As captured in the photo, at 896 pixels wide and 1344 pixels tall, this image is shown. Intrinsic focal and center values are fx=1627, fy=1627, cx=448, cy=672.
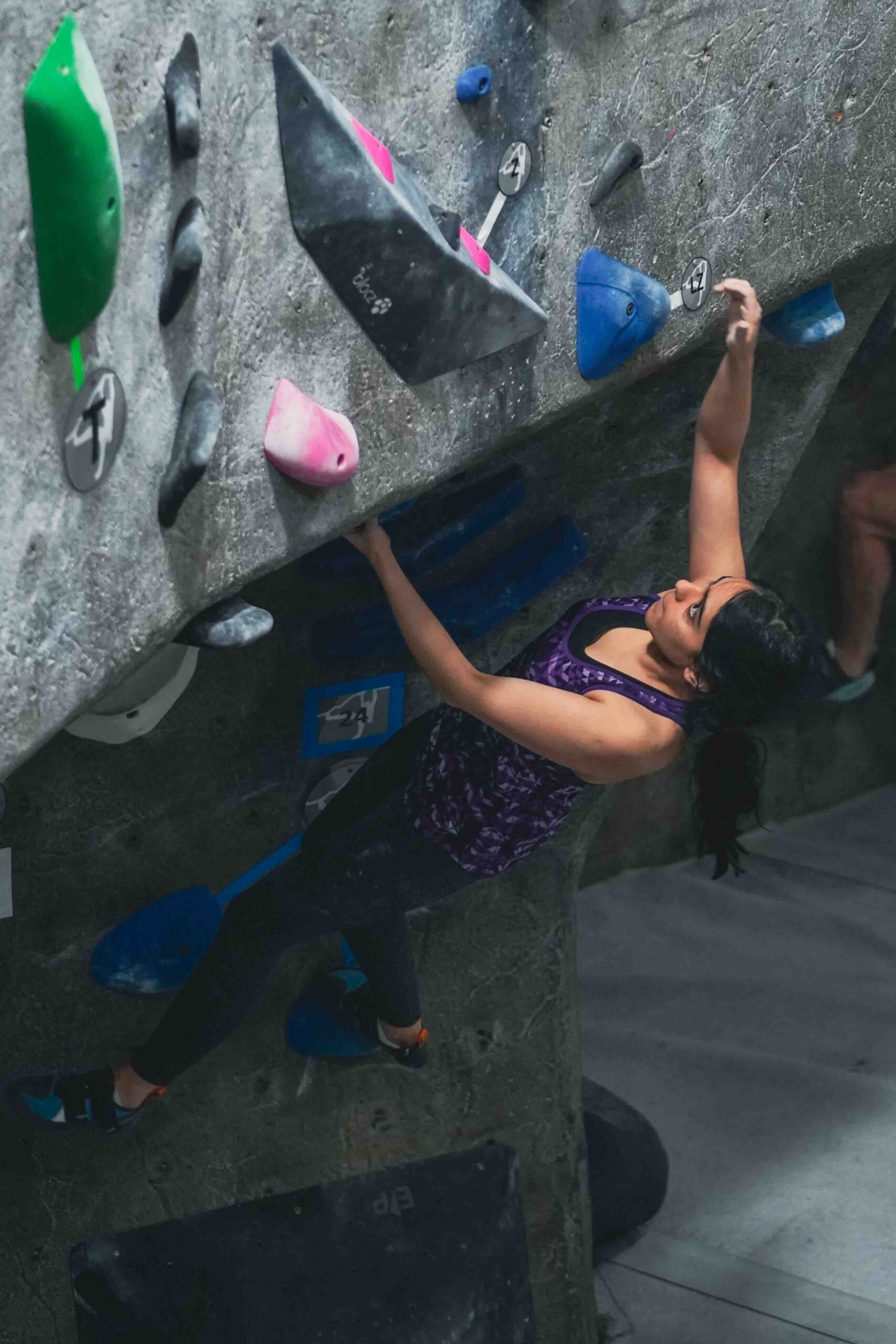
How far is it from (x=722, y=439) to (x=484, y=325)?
0.56 metres

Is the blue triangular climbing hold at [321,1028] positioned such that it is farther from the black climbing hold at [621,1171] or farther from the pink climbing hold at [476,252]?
the pink climbing hold at [476,252]

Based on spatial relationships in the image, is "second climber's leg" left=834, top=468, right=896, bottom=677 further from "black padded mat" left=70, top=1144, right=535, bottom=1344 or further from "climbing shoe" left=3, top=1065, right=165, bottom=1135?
"climbing shoe" left=3, top=1065, right=165, bottom=1135

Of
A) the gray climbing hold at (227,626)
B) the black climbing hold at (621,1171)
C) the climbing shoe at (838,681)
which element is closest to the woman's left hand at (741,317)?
the gray climbing hold at (227,626)

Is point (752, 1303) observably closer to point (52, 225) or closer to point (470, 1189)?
point (470, 1189)

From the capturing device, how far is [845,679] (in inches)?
186

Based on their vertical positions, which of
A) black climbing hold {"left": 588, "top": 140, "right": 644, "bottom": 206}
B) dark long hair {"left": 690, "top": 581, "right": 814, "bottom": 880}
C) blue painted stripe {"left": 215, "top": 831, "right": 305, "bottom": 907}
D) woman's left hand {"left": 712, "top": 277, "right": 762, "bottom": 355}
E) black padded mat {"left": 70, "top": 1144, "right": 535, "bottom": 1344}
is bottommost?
black padded mat {"left": 70, "top": 1144, "right": 535, "bottom": 1344}

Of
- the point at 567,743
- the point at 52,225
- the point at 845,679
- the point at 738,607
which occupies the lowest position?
the point at 845,679

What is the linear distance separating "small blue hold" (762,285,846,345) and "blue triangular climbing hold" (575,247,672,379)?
1.52ft

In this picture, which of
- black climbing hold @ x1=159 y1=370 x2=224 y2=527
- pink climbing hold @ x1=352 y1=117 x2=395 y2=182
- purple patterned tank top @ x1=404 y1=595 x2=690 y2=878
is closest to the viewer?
black climbing hold @ x1=159 y1=370 x2=224 y2=527

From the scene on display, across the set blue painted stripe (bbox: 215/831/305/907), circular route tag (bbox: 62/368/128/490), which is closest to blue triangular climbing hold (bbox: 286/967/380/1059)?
blue painted stripe (bbox: 215/831/305/907)

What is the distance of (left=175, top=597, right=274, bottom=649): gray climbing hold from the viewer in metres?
1.96

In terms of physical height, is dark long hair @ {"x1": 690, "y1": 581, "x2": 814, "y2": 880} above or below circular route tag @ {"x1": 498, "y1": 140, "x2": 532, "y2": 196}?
below

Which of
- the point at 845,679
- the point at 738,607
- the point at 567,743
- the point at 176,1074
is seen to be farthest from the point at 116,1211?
the point at 845,679

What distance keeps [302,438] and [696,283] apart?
86cm
